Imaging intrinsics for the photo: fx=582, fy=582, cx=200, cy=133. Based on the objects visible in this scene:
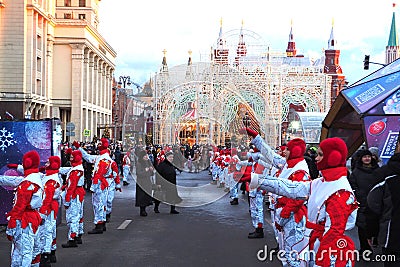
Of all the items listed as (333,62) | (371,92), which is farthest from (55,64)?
(371,92)

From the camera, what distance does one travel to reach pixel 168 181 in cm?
1498

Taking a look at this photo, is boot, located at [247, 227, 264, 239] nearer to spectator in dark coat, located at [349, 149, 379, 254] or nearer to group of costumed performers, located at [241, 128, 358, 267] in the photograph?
spectator in dark coat, located at [349, 149, 379, 254]

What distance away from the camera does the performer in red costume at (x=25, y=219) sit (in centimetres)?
762

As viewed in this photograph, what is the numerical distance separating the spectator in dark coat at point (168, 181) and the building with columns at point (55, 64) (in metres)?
35.6

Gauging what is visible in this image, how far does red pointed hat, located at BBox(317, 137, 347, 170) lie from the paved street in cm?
340

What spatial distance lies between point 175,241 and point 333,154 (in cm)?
699

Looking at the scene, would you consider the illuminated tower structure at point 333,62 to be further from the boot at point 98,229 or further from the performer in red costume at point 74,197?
the performer in red costume at point 74,197

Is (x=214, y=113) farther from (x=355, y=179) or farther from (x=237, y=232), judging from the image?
(x=355, y=179)

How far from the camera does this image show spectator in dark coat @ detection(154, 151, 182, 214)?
12.4 meters

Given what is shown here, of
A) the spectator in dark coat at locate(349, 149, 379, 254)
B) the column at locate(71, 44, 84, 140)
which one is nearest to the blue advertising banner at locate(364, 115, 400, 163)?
the spectator in dark coat at locate(349, 149, 379, 254)

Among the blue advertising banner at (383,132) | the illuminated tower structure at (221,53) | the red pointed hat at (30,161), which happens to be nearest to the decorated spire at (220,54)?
the illuminated tower structure at (221,53)

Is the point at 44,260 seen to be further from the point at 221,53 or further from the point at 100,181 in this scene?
the point at 221,53

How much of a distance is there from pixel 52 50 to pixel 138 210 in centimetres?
5391

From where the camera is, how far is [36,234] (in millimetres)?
7879
